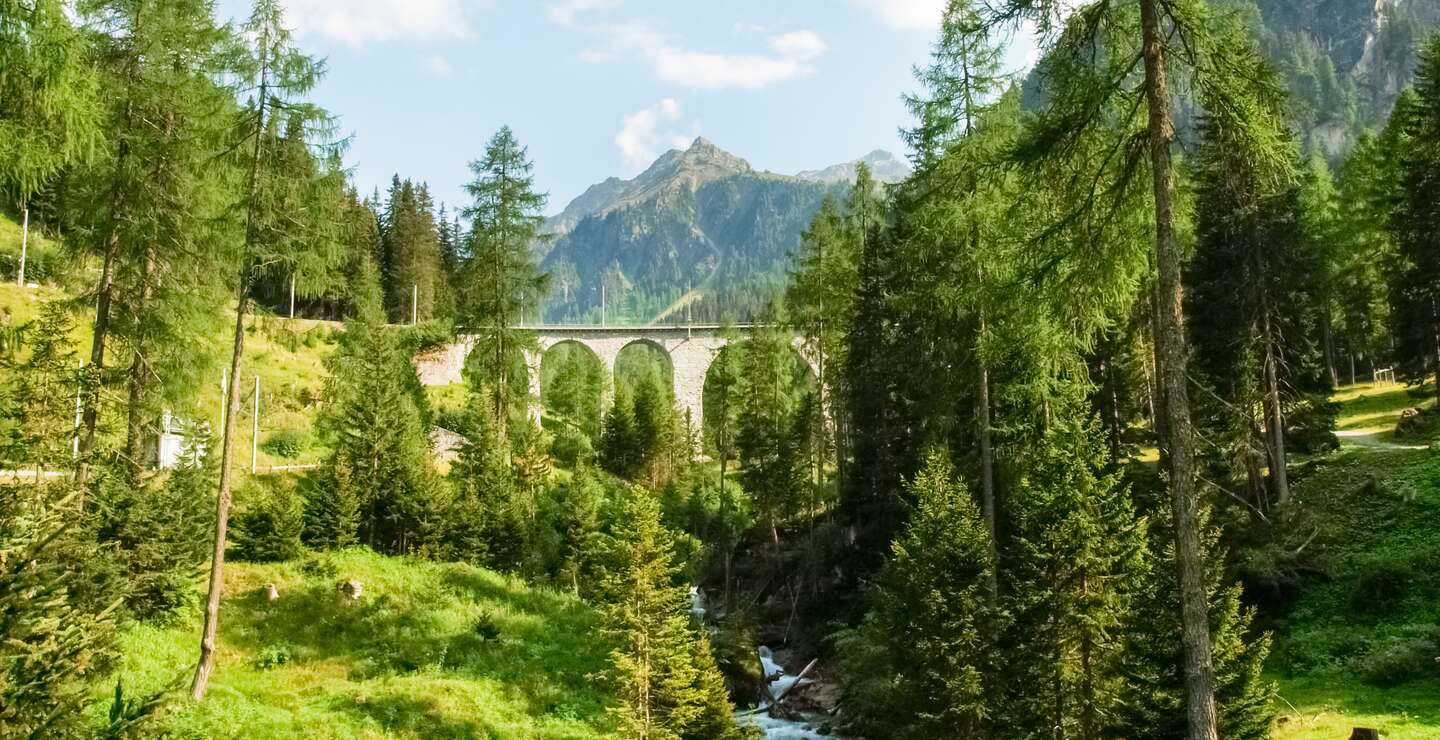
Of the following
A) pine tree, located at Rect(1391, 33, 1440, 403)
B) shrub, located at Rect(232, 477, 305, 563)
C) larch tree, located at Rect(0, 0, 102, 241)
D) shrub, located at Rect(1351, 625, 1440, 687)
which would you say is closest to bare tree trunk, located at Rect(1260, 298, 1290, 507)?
shrub, located at Rect(1351, 625, 1440, 687)

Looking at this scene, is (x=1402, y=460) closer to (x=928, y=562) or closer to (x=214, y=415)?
(x=928, y=562)

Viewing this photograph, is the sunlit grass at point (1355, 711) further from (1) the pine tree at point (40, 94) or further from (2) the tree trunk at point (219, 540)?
(1) the pine tree at point (40, 94)

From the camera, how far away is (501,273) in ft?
99.0

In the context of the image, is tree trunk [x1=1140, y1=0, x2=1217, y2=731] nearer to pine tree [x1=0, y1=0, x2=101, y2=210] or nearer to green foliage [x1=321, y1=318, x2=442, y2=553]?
pine tree [x1=0, y1=0, x2=101, y2=210]

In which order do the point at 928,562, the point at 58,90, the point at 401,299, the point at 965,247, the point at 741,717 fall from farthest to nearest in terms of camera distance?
1. the point at 401,299
2. the point at 741,717
3. the point at 965,247
4. the point at 928,562
5. the point at 58,90

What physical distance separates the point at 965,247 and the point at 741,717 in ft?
50.5

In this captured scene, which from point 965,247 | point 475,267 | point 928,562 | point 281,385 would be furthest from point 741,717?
point 281,385

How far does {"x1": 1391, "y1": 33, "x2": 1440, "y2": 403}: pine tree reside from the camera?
30.5 meters

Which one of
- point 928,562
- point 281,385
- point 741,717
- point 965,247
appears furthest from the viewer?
point 281,385

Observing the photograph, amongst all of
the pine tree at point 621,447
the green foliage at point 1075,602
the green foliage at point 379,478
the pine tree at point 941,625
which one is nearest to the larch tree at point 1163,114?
the green foliage at point 1075,602

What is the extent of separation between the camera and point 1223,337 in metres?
26.5

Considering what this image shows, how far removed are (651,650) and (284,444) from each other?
32.8 metres

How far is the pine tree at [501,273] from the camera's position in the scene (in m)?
29.8

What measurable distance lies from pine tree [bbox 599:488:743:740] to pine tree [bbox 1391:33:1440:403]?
31444mm
